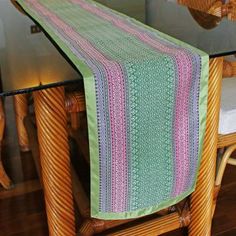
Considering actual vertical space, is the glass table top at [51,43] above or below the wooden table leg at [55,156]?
above

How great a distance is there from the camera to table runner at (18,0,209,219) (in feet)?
2.63

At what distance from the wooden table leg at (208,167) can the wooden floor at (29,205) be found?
0.66 ft

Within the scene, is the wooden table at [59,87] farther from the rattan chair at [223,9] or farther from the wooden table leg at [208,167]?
the rattan chair at [223,9]

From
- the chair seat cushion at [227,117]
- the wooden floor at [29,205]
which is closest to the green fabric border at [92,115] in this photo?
the chair seat cushion at [227,117]

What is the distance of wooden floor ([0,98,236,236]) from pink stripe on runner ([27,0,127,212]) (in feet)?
1.80

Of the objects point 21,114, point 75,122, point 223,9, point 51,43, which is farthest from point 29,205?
point 223,9

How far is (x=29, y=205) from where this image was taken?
1534mm

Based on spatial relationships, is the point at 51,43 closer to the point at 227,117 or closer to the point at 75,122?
the point at 227,117

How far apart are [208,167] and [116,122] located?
400 mm

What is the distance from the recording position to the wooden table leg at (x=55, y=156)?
89cm

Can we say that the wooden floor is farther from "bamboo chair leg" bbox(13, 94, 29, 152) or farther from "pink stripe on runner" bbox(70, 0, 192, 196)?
"pink stripe on runner" bbox(70, 0, 192, 196)

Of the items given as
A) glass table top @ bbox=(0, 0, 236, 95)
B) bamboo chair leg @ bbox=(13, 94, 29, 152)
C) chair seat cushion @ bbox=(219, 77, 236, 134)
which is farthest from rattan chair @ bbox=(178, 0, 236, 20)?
bamboo chair leg @ bbox=(13, 94, 29, 152)

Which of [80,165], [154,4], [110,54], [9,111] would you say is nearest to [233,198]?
[80,165]

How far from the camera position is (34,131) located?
1.59 metres
